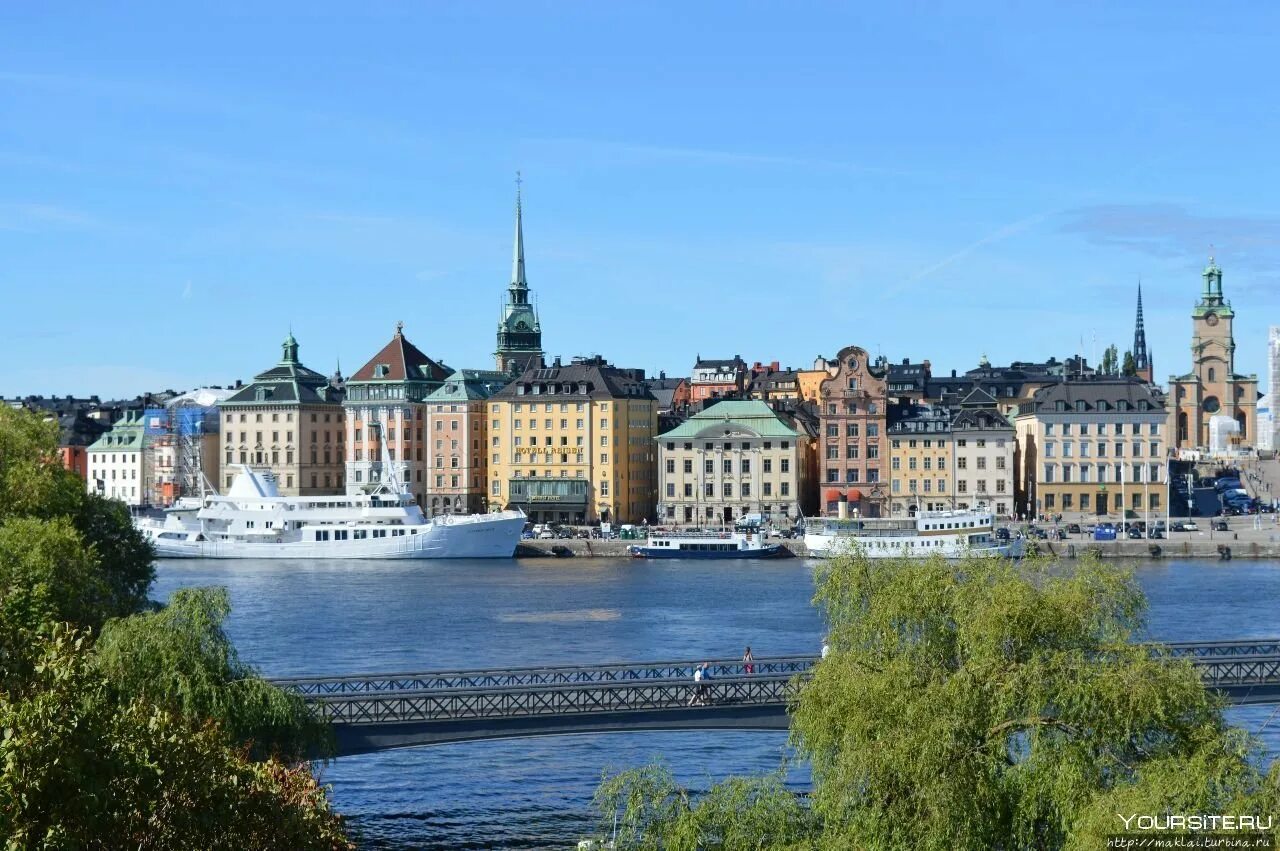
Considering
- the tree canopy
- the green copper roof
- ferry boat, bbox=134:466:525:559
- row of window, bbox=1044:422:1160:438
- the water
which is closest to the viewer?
the tree canopy

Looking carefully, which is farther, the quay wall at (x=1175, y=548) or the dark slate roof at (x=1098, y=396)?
the dark slate roof at (x=1098, y=396)

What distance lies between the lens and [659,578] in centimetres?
9156

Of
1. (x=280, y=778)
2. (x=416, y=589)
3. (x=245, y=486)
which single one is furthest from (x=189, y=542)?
(x=280, y=778)

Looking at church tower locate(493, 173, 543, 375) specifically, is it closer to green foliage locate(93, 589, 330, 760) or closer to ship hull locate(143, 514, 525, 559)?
ship hull locate(143, 514, 525, 559)

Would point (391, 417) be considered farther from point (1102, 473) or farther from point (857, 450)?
point (1102, 473)

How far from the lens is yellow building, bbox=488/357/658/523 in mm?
127000

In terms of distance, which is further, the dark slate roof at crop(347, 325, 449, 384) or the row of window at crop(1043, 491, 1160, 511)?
the dark slate roof at crop(347, 325, 449, 384)

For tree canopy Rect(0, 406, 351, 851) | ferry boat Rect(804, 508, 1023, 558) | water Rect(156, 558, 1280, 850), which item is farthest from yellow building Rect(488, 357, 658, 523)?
tree canopy Rect(0, 406, 351, 851)

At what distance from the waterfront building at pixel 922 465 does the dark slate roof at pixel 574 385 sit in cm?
1878

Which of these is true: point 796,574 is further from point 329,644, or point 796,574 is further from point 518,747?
point 518,747

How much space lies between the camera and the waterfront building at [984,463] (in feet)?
391

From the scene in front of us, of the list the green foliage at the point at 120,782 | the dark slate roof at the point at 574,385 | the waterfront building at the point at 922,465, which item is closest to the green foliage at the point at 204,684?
the green foliage at the point at 120,782

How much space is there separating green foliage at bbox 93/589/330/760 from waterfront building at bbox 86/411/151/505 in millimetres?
118712

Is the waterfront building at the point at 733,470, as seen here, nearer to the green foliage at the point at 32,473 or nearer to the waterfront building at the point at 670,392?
the waterfront building at the point at 670,392
